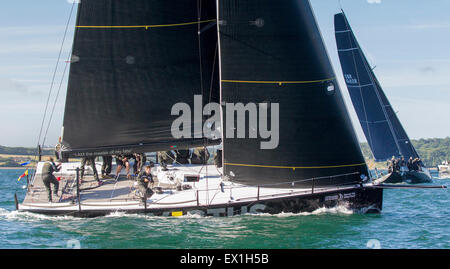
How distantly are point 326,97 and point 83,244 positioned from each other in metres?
8.53

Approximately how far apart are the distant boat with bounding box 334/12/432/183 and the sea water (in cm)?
2121

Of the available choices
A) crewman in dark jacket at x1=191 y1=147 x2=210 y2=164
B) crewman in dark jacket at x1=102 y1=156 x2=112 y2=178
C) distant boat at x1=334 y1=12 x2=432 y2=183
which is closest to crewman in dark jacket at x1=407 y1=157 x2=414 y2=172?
distant boat at x1=334 y1=12 x2=432 y2=183

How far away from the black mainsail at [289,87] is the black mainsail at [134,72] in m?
1.37

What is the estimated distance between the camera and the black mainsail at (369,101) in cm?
3719

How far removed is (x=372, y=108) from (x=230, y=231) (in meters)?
26.6

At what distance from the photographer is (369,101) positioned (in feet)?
122

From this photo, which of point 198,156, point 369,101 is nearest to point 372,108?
point 369,101

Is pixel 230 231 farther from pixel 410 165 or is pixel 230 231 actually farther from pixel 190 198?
pixel 410 165

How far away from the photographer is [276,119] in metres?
15.9

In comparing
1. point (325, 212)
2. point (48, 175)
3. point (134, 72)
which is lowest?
point (325, 212)

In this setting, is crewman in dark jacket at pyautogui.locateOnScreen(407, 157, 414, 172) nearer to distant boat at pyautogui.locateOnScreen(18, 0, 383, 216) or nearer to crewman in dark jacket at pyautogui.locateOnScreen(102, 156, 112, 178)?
distant boat at pyautogui.locateOnScreen(18, 0, 383, 216)

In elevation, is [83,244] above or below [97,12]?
below
